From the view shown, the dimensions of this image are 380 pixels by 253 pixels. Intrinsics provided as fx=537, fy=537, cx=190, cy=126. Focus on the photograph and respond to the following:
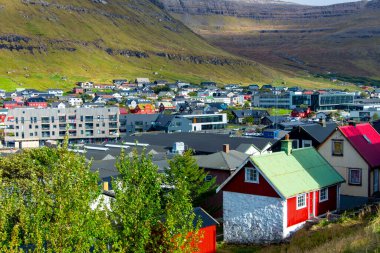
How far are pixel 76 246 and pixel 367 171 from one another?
65.4 feet

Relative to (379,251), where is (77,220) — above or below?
above

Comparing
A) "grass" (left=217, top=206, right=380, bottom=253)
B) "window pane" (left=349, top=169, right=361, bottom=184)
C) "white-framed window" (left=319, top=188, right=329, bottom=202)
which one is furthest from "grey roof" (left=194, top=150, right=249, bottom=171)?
"grass" (left=217, top=206, right=380, bottom=253)

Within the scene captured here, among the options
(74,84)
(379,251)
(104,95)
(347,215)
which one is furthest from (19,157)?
(74,84)

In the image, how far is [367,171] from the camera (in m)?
30.5

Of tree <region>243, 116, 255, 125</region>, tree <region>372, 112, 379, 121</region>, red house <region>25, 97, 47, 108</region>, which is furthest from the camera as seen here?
red house <region>25, 97, 47, 108</region>

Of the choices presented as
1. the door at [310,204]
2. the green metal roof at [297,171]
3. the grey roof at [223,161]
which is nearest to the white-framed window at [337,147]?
the green metal roof at [297,171]

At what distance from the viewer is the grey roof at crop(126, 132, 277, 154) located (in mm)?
53844

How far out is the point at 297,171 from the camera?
27922 mm

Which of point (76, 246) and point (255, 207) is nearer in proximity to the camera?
point (76, 246)

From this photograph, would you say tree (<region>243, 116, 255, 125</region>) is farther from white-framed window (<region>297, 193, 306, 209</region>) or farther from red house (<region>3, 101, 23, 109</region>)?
white-framed window (<region>297, 193, 306, 209</region>)

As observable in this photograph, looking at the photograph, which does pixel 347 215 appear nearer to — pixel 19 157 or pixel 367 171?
pixel 367 171

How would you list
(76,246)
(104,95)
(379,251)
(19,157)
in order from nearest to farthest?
(76,246) < (379,251) < (19,157) < (104,95)

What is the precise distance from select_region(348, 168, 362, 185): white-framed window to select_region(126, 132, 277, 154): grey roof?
18723 mm

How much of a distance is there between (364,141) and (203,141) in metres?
29.9
